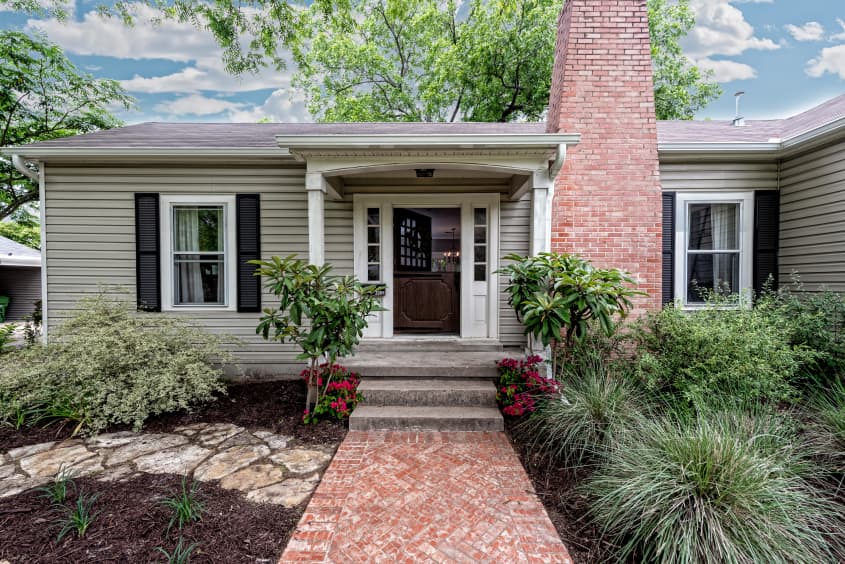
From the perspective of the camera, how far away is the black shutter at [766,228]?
4.76m

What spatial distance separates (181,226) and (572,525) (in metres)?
5.38

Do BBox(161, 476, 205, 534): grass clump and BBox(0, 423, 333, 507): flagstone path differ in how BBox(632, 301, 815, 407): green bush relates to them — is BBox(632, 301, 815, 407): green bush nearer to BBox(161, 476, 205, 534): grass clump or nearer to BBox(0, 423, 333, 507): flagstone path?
BBox(0, 423, 333, 507): flagstone path

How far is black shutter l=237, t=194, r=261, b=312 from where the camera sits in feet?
15.8

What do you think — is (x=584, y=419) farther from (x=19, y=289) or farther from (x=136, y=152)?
(x=19, y=289)

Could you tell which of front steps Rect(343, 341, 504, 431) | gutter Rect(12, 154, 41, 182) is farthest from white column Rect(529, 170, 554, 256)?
gutter Rect(12, 154, 41, 182)

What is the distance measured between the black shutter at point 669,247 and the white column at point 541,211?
1.92 m

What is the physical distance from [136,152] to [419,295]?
4042 millimetres

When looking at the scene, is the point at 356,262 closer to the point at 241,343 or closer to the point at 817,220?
the point at 241,343

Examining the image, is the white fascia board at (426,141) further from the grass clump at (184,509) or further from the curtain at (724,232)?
the grass clump at (184,509)

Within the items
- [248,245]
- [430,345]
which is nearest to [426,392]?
[430,345]

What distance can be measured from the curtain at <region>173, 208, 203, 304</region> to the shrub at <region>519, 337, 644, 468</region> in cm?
433

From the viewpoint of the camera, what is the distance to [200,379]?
3.73 m

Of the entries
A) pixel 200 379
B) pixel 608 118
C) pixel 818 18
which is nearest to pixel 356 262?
pixel 200 379

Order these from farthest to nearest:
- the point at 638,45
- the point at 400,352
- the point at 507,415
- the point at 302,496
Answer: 1. the point at 400,352
2. the point at 638,45
3. the point at 507,415
4. the point at 302,496
